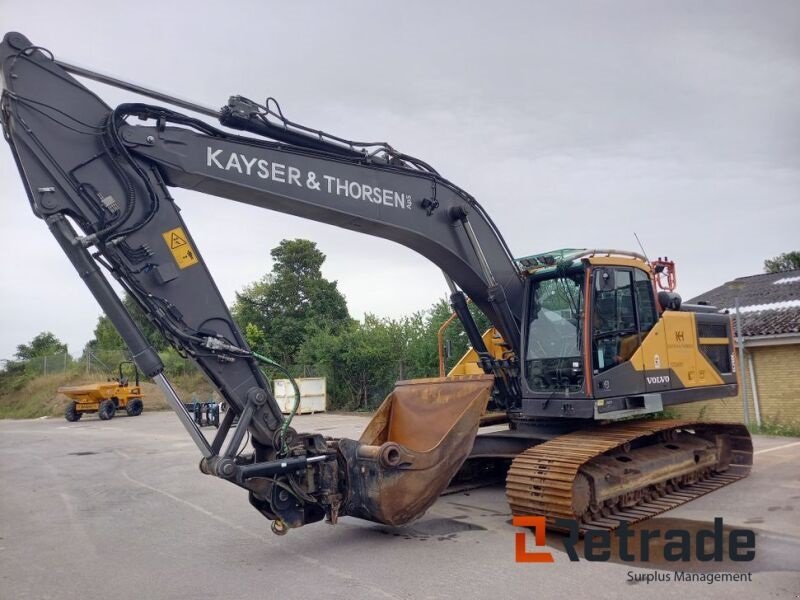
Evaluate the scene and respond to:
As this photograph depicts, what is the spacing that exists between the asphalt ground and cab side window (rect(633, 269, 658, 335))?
205 cm

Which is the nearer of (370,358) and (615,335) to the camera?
(615,335)

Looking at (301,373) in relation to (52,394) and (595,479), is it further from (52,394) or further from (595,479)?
(595,479)

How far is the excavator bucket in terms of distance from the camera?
5781mm

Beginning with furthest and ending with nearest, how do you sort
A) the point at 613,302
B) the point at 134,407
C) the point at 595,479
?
the point at 134,407
the point at 613,302
the point at 595,479

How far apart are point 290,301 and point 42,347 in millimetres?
23312

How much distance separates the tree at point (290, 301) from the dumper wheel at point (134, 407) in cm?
865

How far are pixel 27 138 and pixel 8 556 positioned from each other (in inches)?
148

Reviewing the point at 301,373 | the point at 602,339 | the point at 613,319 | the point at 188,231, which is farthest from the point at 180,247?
the point at 301,373

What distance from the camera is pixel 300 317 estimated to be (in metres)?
37.3

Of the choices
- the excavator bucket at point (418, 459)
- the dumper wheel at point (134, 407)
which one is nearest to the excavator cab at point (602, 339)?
the excavator bucket at point (418, 459)

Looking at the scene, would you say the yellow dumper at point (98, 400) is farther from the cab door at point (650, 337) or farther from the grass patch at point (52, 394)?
the cab door at point (650, 337)

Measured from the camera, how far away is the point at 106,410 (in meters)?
24.9

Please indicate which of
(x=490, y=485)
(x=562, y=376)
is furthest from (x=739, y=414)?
(x=562, y=376)

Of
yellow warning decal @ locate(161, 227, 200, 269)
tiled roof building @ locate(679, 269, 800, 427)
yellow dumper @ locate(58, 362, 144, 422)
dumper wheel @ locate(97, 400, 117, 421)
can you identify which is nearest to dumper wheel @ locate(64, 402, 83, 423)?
yellow dumper @ locate(58, 362, 144, 422)
